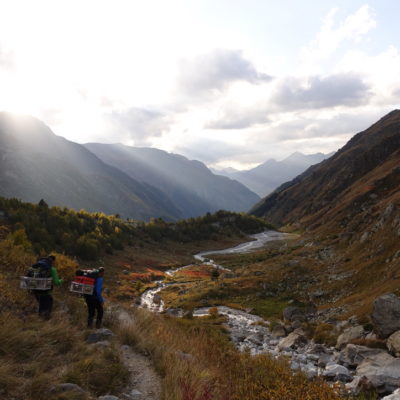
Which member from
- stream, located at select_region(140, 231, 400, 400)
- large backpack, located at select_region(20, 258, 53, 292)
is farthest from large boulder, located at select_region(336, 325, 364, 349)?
large backpack, located at select_region(20, 258, 53, 292)

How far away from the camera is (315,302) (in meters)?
30.6

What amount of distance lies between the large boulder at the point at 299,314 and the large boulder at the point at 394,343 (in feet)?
37.4

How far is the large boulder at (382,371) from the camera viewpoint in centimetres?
950

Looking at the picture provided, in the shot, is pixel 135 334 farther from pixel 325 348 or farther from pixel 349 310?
pixel 349 310

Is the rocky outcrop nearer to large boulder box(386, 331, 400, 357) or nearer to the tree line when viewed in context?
large boulder box(386, 331, 400, 357)

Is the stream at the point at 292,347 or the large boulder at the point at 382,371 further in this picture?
the stream at the point at 292,347

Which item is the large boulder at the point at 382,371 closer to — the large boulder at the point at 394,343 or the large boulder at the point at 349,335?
the large boulder at the point at 394,343

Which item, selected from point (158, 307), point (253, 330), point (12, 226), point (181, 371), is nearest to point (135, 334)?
point (181, 371)

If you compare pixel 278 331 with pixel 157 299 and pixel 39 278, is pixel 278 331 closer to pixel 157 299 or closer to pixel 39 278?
pixel 39 278

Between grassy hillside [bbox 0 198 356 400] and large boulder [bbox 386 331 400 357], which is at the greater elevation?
grassy hillside [bbox 0 198 356 400]

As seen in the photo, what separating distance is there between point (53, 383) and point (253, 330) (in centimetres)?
2052

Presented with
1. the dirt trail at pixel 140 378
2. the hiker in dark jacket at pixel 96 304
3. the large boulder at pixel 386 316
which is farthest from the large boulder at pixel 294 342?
the hiker in dark jacket at pixel 96 304

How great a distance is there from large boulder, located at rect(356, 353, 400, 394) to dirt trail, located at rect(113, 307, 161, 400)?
660 cm

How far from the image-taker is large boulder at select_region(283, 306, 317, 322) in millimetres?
25264
